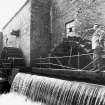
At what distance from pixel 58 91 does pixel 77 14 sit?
15.5 ft

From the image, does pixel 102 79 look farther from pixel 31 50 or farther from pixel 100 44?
pixel 31 50

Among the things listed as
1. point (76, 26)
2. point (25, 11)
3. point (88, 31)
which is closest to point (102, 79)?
point (88, 31)

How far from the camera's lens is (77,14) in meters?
8.17

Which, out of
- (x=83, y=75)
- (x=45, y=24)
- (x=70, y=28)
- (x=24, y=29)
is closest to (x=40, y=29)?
(x=45, y=24)

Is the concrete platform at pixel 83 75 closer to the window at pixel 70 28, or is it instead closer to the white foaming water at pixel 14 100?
the white foaming water at pixel 14 100

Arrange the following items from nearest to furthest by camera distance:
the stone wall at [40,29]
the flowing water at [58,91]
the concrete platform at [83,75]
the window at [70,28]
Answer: the flowing water at [58,91] < the concrete platform at [83,75] < the window at [70,28] < the stone wall at [40,29]

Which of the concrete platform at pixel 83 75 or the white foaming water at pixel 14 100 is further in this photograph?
the white foaming water at pixel 14 100

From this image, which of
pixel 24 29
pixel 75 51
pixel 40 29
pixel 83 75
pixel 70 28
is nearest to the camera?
pixel 83 75

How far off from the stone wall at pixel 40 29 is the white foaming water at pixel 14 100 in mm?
2898

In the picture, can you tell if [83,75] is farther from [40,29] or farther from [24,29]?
[24,29]

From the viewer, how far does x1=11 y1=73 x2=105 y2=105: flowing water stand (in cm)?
357

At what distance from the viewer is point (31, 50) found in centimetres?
958

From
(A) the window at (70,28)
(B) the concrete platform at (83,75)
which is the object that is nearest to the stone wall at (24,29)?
(A) the window at (70,28)

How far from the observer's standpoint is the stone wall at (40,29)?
967 centimetres
